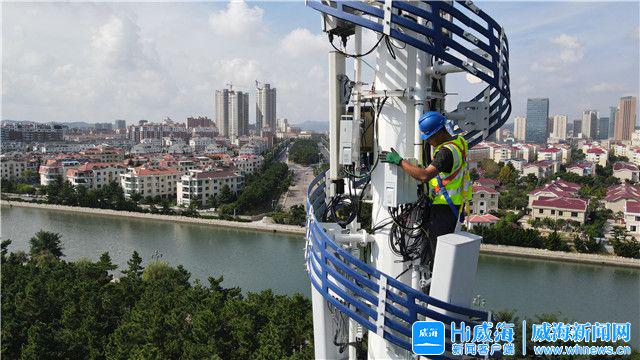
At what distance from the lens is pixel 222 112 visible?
47781mm

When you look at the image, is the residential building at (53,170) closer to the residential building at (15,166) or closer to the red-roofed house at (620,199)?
the residential building at (15,166)

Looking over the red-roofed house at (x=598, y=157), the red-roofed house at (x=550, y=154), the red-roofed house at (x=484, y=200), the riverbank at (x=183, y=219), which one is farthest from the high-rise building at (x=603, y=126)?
the riverbank at (x=183, y=219)

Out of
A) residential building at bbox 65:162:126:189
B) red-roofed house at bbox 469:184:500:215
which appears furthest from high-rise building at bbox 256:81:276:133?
red-roofed house at bbox 469:184:500:215

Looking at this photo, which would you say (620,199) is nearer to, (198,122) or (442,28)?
(442,28)

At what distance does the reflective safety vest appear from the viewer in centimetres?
143

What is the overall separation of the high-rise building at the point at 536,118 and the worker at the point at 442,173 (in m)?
58.7

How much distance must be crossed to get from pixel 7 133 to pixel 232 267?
109 feet

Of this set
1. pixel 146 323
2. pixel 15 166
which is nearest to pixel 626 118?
pixel 15 166

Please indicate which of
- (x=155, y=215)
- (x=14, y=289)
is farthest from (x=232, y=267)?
(x=155, y=215)

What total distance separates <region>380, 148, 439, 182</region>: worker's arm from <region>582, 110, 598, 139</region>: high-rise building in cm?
5911

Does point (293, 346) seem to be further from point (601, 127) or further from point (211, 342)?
point (601, 127)

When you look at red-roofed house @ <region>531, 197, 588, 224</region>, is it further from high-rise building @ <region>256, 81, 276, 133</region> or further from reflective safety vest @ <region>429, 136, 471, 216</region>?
high-rise building @ <region>256, 81, 276, 133</region>

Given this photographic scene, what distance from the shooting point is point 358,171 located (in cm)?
168

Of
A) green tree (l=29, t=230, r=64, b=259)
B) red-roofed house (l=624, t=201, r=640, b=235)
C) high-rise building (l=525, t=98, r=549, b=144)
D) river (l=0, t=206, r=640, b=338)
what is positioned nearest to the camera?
river (l=0, t=206, r=640, b=338)
